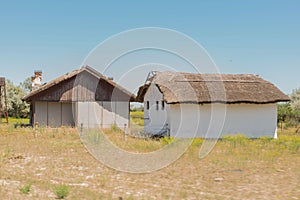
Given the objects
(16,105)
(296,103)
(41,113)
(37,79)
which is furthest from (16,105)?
(296,103)

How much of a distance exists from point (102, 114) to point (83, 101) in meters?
1.72

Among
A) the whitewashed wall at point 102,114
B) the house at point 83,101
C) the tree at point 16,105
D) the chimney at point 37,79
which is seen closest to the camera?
the house at point 83,101

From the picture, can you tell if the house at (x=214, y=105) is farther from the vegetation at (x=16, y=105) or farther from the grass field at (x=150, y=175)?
the vegetation at (x=16, y=105)

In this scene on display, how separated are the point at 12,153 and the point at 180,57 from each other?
8009mm

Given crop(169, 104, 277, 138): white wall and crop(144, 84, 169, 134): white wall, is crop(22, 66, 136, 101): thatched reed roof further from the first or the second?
crop(169, 104, 277, 138): white wall

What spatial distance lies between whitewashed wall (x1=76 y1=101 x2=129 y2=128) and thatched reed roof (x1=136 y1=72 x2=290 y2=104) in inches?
147

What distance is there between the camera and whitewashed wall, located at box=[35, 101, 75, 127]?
2623cm

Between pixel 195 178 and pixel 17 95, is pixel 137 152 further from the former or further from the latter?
pixel 17 95

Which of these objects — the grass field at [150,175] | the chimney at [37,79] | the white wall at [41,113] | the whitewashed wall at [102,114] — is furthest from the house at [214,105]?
the chimney at [37,79]

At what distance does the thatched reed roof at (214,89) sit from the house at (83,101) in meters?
3.72

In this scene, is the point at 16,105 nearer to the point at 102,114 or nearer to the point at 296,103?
the point at 102,114

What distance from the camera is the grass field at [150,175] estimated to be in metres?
7.97

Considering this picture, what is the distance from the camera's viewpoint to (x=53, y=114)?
26.6m

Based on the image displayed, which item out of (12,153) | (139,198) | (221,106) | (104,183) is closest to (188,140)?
(221,106)
